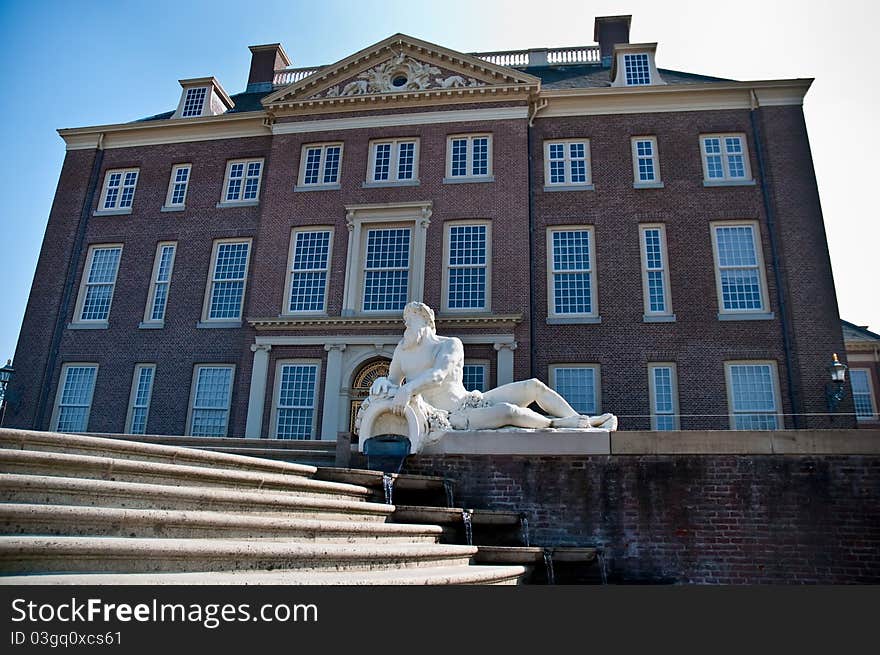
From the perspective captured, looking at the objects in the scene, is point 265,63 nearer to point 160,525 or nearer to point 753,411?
point 753,411

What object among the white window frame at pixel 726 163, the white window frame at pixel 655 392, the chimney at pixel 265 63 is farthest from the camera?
the chimney at pixel 265 63

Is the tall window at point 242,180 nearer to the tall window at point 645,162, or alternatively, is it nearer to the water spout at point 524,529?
the tall window at point 645,162

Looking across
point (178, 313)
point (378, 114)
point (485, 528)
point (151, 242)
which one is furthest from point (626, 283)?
point (151, 242)

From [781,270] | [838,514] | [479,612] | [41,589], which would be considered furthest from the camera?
[781,270]

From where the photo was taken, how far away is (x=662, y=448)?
885 cm

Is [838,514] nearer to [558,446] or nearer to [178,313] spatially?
[558,446]

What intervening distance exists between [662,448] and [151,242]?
21.5m

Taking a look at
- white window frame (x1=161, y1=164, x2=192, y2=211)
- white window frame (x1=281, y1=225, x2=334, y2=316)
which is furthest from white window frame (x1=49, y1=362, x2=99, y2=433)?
white window frame (x1=281, y1=225, x2=334, y2=316)

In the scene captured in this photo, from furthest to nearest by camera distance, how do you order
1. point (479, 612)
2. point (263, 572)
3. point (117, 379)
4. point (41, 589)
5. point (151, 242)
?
point (151, 242)
point (117, 379)
point (263, 572)
point (479, 612)
point (41, 589)

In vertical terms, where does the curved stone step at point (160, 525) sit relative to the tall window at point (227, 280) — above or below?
below

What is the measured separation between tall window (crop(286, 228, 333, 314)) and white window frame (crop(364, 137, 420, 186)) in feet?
8.48

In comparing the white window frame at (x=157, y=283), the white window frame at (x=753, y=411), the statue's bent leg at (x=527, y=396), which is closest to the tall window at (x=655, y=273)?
the white window frame at (x=753, y=411)

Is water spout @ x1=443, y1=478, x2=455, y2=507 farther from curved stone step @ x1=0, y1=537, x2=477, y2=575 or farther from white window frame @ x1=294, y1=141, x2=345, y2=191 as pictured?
white window frame @ x1=294, y1=141, x2=345, y2=191

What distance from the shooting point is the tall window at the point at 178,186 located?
25.1m
